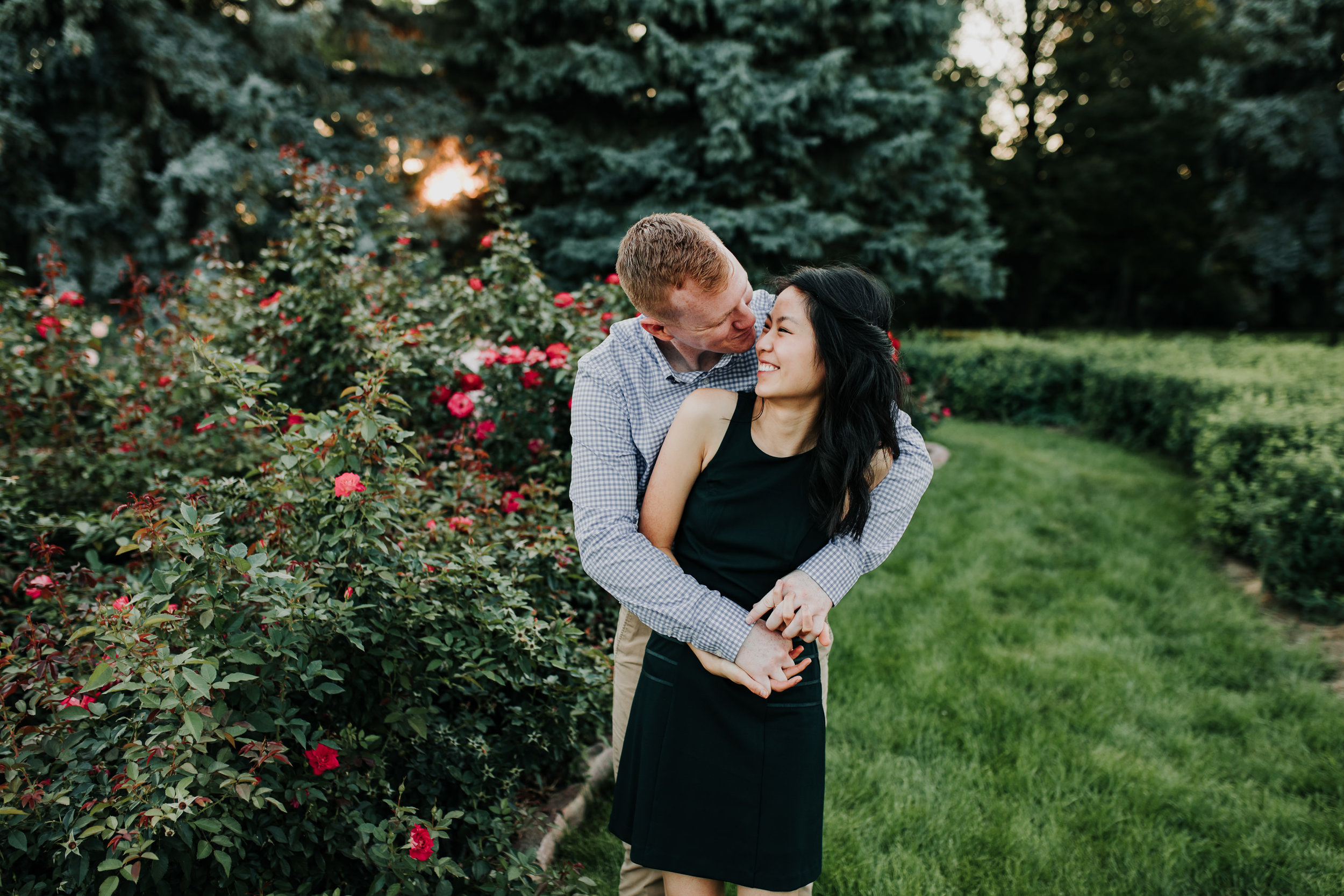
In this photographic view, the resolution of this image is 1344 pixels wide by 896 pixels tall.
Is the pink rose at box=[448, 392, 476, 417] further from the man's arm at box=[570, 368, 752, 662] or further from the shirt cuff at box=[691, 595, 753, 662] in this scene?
→ the shirt cuff at box=[691, 595, 753, 662]

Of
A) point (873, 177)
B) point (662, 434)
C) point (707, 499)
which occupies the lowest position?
point (707, 499)

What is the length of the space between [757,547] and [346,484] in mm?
962

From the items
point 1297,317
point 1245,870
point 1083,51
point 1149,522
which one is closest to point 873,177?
point 1149,522

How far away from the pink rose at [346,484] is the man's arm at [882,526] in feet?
3.43

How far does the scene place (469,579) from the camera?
2094 millimetres

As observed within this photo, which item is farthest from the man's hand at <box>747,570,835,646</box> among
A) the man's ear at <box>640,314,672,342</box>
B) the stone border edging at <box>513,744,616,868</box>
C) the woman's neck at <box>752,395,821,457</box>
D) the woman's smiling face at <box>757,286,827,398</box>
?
the stone border edging at <box>513,744,616,868</box>

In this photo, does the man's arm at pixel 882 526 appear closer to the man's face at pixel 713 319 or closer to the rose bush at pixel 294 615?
the man's face at pixel 713 319

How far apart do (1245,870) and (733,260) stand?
2.47 m

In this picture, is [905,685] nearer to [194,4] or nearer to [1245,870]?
[1245,870]

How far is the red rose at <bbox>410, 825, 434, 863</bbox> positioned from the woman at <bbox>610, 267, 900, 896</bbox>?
40cm

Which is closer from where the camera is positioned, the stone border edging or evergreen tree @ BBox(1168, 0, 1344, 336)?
the stone border edging

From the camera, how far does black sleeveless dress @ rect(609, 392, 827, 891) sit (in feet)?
5.08

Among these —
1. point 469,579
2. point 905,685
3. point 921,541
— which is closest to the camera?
point 469,579

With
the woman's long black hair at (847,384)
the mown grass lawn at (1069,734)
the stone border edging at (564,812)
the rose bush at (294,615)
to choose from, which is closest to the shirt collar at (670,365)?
the woman's long black hair at (847,384)
